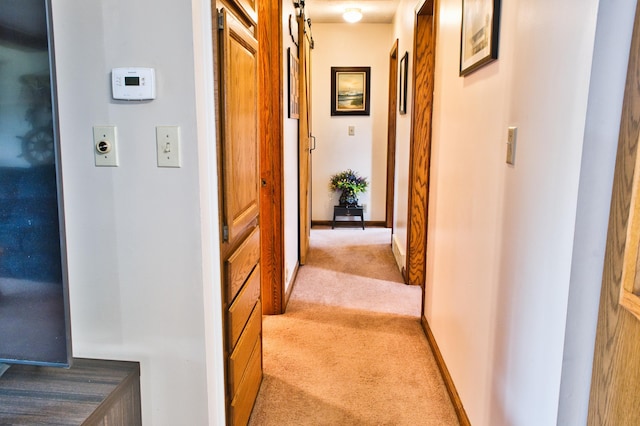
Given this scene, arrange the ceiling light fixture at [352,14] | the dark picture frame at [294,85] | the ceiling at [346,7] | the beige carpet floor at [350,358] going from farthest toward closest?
the ceiling light fixture at [352,14] → the ceiling at [346,7] → the dark picture frame at [294,85] → the beige carpet floor at [350,358]

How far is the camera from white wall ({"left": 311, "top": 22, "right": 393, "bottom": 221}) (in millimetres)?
5539

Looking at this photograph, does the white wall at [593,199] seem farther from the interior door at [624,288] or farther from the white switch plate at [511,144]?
the white switch plate at [511,144]

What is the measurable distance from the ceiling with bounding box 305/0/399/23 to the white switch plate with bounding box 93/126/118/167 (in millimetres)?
3661

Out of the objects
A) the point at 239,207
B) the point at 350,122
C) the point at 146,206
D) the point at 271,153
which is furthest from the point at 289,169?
the point at 350,122

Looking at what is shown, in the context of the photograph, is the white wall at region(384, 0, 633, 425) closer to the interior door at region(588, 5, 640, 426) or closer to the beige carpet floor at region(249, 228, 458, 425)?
the interior door at region(588, 5, 640, 426)

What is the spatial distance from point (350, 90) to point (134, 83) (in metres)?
4.61

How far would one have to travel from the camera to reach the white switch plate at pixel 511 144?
139 centimetres

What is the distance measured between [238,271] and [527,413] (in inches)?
39.5

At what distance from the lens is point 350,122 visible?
572cm

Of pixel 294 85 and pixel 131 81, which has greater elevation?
pixel 294 85

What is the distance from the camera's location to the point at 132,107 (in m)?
1.27

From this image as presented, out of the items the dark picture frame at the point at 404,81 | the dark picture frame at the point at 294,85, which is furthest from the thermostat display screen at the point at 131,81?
the dark picture frame at the point at 404,81

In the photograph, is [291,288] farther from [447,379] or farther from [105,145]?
[105,145]

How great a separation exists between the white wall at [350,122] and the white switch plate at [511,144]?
171 inches
